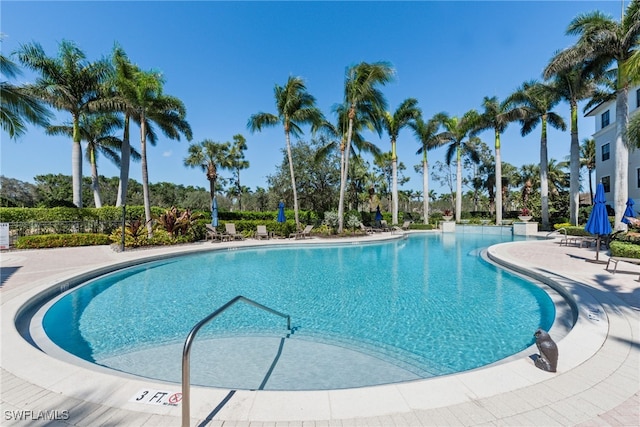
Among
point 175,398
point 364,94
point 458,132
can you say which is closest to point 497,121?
Result: point 458,132

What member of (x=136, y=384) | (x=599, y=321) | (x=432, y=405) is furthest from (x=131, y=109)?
(x=599, y=321)

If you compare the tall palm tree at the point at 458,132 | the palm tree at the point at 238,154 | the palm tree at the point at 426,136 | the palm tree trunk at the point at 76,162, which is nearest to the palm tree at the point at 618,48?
the tall palm tree at the point at 458,132

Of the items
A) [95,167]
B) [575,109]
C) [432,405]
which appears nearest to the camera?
[432,405]

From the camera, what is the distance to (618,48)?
567 inches

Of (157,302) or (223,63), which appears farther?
(223,63)

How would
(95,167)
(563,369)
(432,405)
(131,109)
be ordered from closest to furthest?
(432,405) < (563,369) < (131,109) < (95,167)

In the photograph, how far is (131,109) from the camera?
653 inches

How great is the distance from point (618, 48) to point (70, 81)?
32.2m

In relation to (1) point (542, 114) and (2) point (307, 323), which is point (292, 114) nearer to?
(2) point (307, 323)

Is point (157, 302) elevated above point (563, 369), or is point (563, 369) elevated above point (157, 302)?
point (563, 369)

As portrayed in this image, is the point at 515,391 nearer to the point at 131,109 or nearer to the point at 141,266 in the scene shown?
the point at 141,266

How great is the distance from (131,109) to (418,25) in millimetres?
17350

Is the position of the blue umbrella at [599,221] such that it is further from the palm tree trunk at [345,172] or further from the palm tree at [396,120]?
the palm tree at [396,120]

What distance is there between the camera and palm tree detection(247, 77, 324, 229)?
21000 mm
